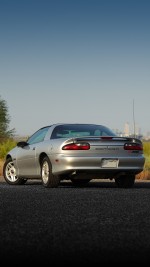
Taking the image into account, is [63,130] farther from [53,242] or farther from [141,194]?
[53,242]

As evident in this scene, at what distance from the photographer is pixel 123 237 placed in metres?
6.13

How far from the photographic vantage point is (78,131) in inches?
531

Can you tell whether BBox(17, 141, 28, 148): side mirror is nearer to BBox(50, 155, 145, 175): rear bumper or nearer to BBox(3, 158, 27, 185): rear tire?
BBox(3, 158, 27, 185): rear tire

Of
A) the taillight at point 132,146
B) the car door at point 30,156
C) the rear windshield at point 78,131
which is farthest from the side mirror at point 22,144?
the taillight at point 132,146

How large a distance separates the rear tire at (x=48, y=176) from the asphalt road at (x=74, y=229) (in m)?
1.98

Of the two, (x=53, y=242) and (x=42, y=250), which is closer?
(x=42, y=250)

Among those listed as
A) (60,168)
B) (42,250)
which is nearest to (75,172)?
(60,168)

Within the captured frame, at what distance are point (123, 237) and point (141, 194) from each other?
542cm

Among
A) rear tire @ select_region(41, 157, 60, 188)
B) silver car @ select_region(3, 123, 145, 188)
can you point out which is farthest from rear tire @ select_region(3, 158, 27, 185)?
rear tire @ select_region(41, 157, 60, 188)

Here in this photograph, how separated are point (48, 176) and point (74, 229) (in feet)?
21.0

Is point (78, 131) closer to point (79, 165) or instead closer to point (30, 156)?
point (79, 165)

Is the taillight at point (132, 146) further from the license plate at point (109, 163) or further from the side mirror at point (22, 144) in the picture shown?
the side mirror at point (22, 144)

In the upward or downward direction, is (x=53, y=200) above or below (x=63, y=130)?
below

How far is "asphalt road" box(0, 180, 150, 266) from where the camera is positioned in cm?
514
